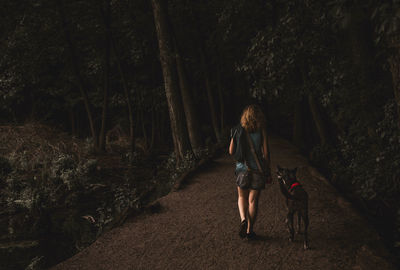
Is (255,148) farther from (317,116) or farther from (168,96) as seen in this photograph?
(317,116)

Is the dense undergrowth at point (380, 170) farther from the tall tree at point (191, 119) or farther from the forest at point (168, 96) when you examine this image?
the tall tree at point (191, 119)

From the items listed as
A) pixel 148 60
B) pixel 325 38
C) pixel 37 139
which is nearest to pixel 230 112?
pixel 148 60

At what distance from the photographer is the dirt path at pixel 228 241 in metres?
4.50

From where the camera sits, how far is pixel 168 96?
36.4 feet

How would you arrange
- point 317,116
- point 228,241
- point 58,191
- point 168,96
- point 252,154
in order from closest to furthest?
point 252,154
point 228,241
point 58,191
point 168,96
point 317,116

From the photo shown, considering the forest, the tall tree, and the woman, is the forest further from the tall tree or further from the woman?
the woman

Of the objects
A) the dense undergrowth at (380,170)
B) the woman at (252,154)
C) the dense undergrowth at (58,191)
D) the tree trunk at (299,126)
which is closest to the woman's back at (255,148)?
the woman at (252,154)

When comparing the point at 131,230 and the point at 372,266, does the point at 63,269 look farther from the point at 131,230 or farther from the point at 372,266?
the point at 372,266

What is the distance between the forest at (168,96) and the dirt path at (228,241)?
24.9 inches

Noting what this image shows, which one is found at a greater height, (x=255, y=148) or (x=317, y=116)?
(x=317, y=116)

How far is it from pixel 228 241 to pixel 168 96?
267 inches

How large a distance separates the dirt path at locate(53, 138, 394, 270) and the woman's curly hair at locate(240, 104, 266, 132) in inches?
72.1

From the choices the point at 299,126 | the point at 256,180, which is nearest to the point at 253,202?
the point at 256,180

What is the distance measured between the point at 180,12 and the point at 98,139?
7475 millimetres
